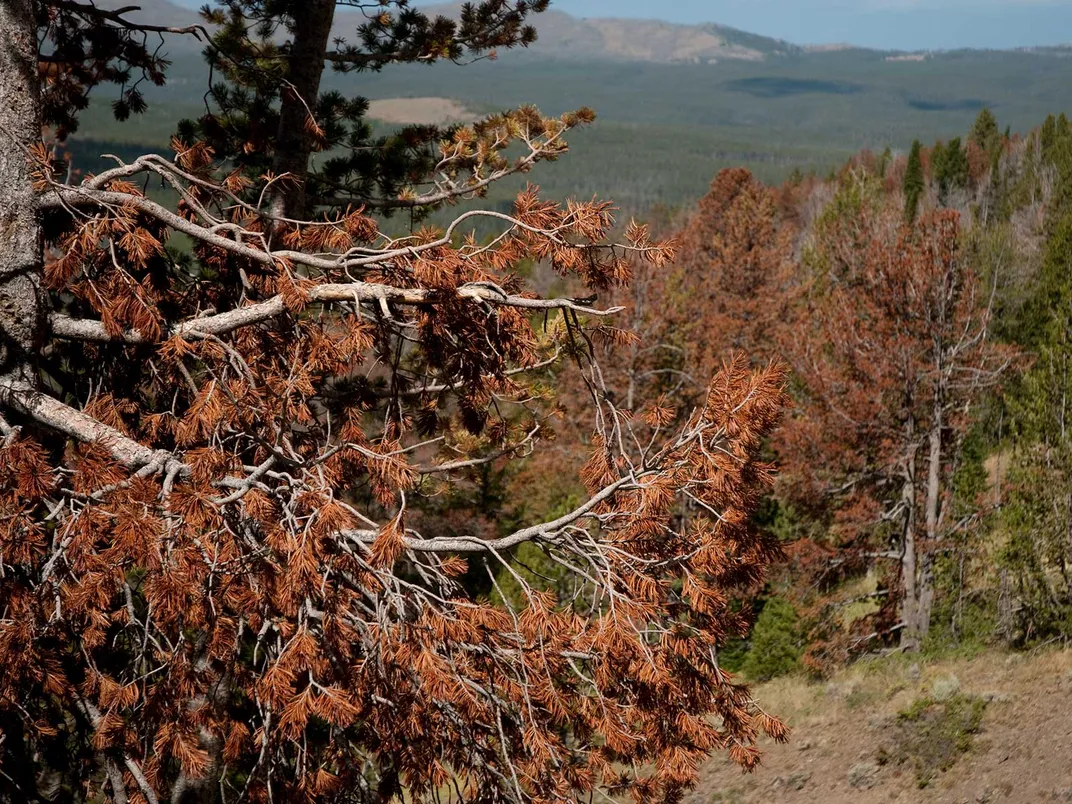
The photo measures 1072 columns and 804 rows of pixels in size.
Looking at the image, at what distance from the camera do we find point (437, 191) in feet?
22.2

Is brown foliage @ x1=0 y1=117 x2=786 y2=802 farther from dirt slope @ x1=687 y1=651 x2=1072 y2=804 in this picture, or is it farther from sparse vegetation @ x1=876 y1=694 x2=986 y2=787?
sparse vegetation @ x1=876 y1=694 x2=986 y2=787

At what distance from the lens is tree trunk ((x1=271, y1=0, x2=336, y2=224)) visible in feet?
19.8

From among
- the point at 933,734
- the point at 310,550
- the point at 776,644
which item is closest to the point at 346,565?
the point at 310,550

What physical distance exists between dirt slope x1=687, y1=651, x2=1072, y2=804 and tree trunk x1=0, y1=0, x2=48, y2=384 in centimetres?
940

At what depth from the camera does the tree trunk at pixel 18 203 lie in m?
4.04

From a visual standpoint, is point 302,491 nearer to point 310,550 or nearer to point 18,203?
point 310,550

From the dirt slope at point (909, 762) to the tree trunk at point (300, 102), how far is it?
864cm

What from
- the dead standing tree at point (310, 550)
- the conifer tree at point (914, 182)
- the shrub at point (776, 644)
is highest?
the conifer tree at point (914, 182)

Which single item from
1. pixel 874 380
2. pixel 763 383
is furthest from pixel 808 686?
pixel 763 383

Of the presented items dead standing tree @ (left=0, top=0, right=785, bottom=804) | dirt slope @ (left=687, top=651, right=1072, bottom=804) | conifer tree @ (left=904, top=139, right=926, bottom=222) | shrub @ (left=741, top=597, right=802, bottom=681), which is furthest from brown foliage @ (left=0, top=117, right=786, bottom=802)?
conifer tree @ (left=904, top=139, right=926, bottom=222)

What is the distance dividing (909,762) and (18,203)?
10.4 metres

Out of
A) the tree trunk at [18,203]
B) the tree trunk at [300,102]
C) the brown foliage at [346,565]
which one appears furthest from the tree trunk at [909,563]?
the tree trunk at [18,203]

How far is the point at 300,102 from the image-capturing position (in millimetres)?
6039

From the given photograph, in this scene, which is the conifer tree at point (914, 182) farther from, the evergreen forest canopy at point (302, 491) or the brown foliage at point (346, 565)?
the brown foliage at point (346, 565)
